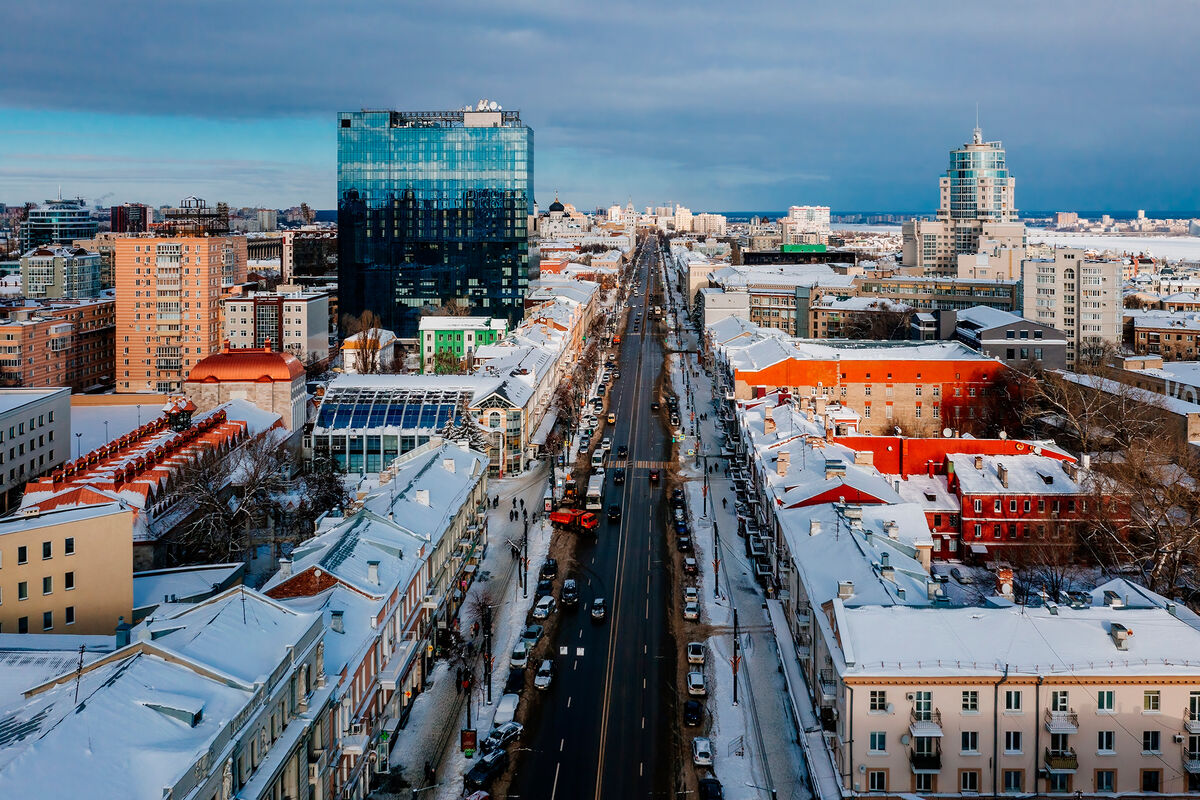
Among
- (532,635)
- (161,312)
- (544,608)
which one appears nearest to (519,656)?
(532,635)

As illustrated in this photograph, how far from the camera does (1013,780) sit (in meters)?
26.9

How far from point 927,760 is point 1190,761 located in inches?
254

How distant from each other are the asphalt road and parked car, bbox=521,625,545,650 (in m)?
0.89

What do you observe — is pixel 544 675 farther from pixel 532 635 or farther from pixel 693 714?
pixel 693 714

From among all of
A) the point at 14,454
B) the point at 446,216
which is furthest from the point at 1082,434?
the point at 446,216

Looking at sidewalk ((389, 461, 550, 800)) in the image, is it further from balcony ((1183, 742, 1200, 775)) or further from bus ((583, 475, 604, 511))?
balcony ((1183, 742, 1200, 775))

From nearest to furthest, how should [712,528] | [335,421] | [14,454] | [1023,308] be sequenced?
[712,528]
[14,454]
[335,421]
[1023,308]

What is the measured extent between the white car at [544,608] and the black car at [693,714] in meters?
9.66

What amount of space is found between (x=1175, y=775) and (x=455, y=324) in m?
84.3

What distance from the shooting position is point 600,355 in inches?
4712

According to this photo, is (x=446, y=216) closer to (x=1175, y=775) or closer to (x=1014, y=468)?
(x=1014, y=468)

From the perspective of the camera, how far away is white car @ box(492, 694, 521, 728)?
3300 cm

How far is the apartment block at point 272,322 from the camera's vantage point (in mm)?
105750

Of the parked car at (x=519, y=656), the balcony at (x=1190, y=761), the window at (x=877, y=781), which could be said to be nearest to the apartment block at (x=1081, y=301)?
the parked car at (x=519, y=656)
